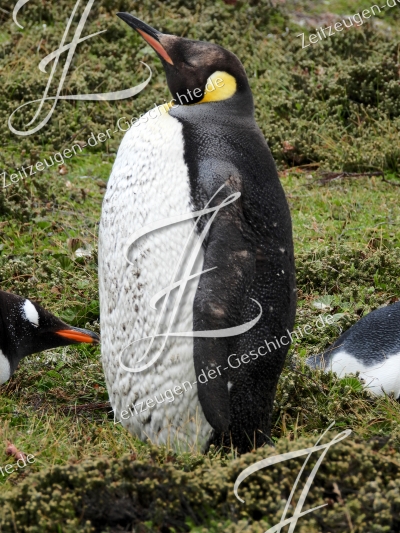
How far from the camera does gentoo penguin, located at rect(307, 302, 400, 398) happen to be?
454 cm

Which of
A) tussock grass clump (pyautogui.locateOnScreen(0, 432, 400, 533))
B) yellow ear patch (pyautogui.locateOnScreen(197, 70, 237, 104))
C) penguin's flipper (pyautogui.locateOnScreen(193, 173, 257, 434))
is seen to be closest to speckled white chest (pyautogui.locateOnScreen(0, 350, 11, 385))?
penguin's flipper (pyautogui.locateOnScreen(193, 173, 257, 434))

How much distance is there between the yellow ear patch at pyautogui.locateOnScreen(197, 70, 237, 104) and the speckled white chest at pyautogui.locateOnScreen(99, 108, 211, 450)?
18 cm

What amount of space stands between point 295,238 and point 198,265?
7.91 feet

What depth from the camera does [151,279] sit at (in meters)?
3.57

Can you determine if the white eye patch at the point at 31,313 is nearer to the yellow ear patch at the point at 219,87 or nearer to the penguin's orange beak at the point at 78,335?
the penguin's orange beak at the point at 78,335

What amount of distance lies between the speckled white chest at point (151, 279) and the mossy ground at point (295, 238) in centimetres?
19

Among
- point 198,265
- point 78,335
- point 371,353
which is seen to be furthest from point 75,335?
point 371,353

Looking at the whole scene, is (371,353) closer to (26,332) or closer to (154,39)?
(26,332)

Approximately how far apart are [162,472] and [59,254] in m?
2.74

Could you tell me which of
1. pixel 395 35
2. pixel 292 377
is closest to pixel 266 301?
pixel 292 377

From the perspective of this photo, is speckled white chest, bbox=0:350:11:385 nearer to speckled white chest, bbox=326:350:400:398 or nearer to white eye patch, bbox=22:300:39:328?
white eye patch, bbox=22:300:39:328

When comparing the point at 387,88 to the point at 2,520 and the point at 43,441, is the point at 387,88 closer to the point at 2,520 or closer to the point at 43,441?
the point at 43,441

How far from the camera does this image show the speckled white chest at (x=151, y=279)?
3.52m

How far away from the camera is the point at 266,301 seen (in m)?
3.58
